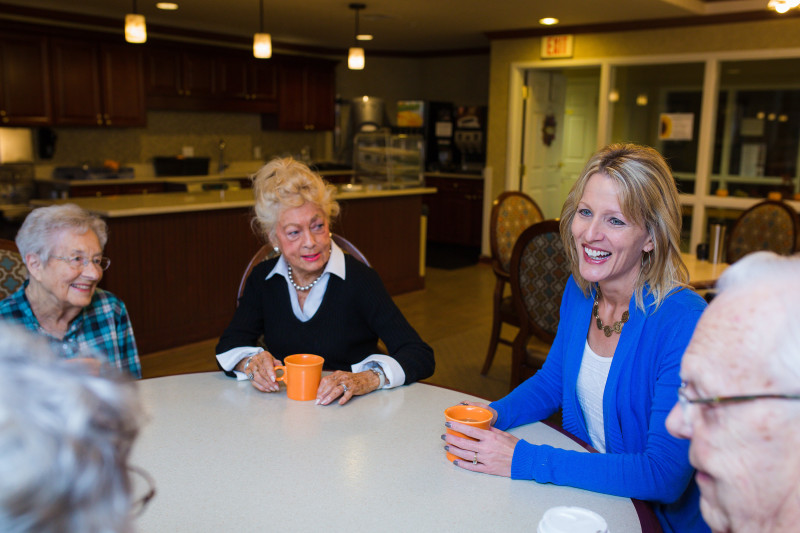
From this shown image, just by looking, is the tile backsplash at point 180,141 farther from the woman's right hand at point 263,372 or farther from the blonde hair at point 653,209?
the blonde hair at point 653,209

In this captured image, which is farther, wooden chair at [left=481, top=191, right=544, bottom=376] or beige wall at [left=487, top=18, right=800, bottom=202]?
beige wall at [left=487, top=18, right=800, bottom=202]

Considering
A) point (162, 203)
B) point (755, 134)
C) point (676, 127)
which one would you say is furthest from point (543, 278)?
point (755, 134)

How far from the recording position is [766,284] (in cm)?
79

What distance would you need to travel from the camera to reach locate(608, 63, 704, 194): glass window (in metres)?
6.46

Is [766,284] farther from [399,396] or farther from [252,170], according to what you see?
[252,170]

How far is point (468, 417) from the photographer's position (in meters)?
1.42

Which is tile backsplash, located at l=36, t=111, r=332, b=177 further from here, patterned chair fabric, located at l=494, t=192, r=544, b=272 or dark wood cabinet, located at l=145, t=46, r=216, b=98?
patterned chair fabric, located at l=494, t=192, r=544, b=272

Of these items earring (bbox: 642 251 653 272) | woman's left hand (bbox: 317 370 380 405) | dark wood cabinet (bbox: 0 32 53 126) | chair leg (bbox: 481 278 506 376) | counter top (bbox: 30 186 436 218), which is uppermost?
dark wood cabinet (bbox: 0 32 53 126)

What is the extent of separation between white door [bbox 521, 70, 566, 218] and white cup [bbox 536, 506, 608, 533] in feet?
21.7

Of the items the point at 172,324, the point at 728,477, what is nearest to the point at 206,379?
the point at 728,477

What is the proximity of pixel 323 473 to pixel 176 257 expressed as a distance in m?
3.49

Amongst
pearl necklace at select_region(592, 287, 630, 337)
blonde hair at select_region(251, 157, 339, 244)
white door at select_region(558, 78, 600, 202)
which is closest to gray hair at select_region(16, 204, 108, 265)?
blonde hair at select_region(251, 157, 339, 244)

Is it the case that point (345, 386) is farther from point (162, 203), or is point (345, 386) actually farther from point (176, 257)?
point (162, 203)

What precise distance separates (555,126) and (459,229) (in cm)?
174
